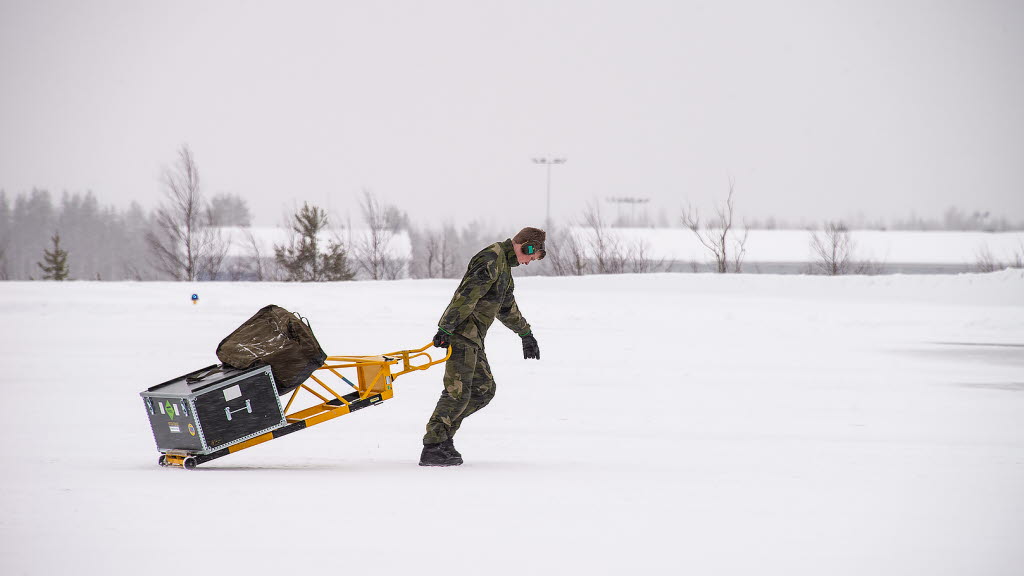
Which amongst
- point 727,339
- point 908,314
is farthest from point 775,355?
point 908,314

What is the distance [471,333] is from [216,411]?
5.55ft

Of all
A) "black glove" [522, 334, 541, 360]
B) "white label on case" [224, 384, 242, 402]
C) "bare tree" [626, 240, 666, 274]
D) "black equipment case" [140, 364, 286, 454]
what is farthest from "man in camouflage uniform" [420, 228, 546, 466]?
"bare tree" [626, 240, 666, 274]

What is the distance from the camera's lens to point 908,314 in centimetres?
1917

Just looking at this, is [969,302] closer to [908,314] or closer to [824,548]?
[908,314]

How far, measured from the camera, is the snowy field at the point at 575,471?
3922 mm

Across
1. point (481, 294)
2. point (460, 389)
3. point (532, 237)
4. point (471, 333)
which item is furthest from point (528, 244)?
point (460, 389)

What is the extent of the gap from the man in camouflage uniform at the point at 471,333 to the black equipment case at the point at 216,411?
1067 millimetres

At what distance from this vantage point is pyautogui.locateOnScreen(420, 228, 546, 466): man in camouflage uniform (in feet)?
18.6

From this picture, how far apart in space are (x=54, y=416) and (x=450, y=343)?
14.0 ft

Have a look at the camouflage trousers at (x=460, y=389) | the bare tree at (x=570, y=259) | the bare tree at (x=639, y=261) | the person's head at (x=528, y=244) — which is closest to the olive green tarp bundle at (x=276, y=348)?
the camouflage trousers at (x=460, y=389)

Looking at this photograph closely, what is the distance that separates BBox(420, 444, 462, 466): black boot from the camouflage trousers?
0.05 meters

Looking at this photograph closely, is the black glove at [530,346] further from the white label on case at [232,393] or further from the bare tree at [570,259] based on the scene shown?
the bare tree at [570,259]

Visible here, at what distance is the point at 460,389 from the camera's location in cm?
579

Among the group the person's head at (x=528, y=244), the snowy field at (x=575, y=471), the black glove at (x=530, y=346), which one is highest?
the person's head at (x=528, y=244)
